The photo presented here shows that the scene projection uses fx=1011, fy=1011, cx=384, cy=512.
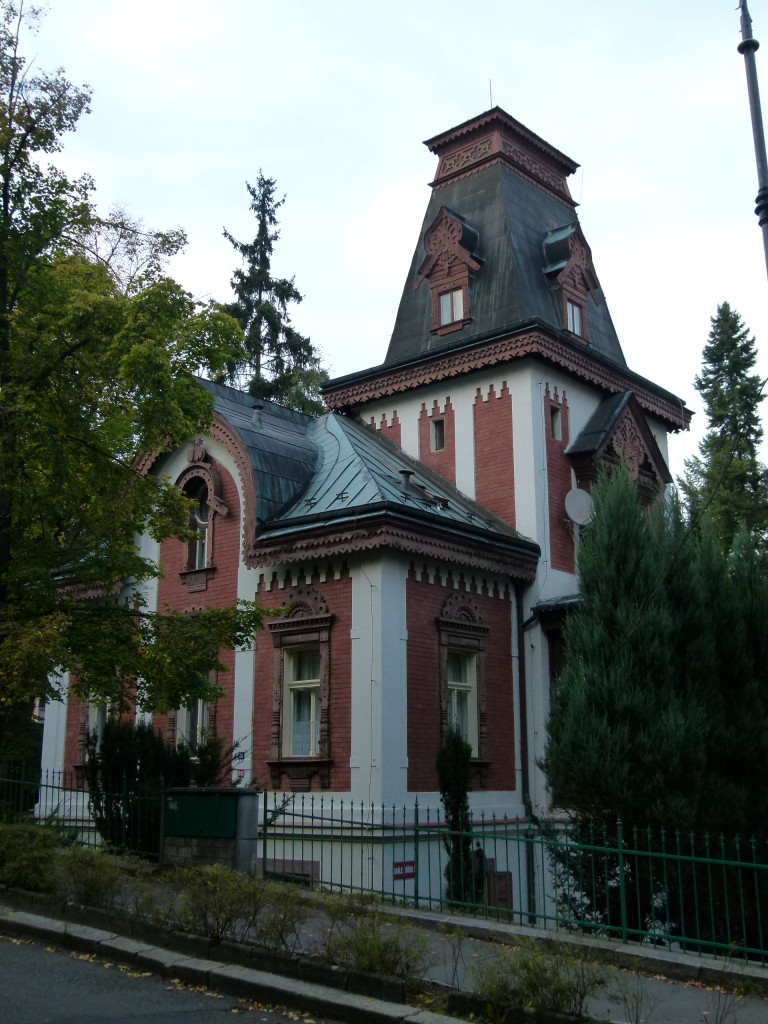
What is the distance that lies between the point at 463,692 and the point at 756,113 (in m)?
11.5

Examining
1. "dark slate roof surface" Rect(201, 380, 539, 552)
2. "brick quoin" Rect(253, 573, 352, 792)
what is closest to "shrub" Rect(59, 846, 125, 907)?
"brick quoin" Rect(253, 573, 352, 792)

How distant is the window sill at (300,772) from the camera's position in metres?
16.3

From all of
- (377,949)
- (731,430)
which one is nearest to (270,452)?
(377,949)

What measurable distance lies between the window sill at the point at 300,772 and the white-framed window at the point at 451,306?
1056 cm

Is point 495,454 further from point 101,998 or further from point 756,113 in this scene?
point 101,998

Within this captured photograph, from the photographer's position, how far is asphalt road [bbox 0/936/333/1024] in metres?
7.16

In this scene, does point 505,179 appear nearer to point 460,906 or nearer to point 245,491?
point 245,491

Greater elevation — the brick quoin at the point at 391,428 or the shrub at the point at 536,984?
the brick quoin at the point at 391,428

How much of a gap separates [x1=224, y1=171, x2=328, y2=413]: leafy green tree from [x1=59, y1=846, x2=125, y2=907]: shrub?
87.6 ft

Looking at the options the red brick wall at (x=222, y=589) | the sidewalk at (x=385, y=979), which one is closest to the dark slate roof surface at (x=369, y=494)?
the red brick wall at (x=222, y=589)

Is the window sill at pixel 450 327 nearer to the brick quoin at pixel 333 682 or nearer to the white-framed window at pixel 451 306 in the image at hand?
the white-framed window at pixel 451 306

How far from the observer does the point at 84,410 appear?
13.4m

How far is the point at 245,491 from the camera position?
18484 mm

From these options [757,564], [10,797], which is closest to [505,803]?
[757,564]
